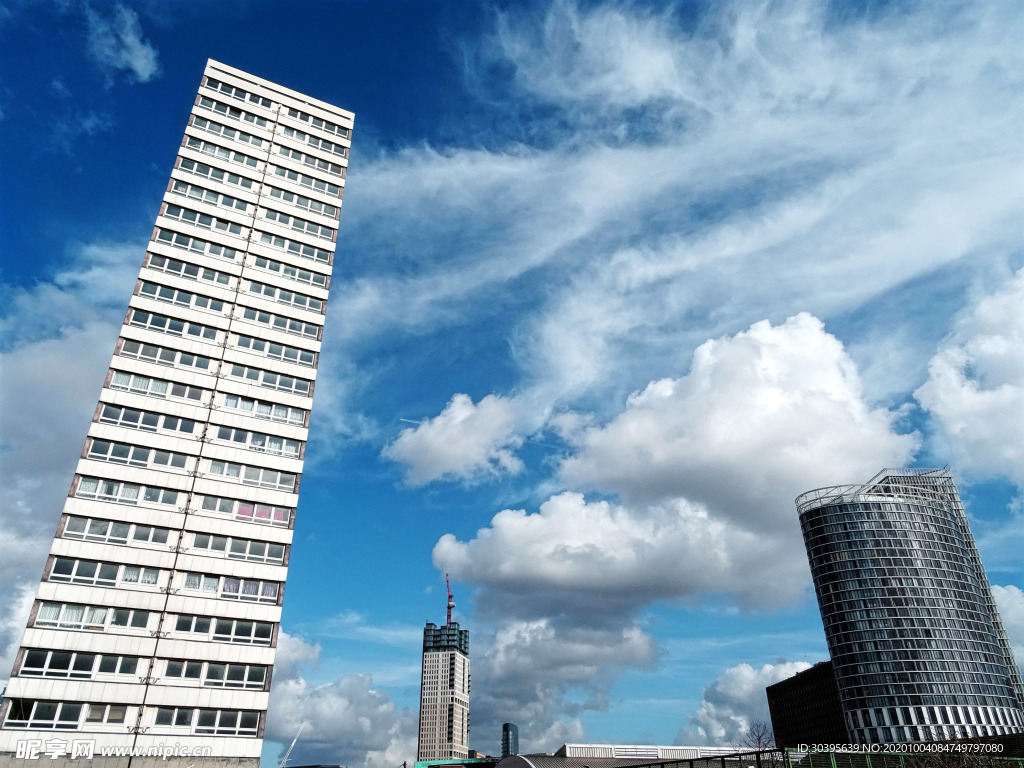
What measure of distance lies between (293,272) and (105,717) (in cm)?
3922

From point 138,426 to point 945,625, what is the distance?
204m

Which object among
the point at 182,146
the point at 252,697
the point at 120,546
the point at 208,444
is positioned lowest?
the point at 252,697

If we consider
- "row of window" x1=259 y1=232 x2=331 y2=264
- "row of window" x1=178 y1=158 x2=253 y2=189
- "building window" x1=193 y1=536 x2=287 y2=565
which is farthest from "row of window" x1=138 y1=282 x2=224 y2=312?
"building window" x1=193 y1=536 x2=287 y2=565

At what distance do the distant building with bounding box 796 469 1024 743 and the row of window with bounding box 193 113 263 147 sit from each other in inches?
7163

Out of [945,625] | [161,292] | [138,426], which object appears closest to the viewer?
[138,426]

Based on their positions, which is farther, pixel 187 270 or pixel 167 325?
pixel 187 270

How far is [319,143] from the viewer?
76312mm

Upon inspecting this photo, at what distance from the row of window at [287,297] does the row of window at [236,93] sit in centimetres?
2244

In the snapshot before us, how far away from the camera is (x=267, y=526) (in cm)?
5650

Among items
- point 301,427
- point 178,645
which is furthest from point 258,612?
point 301,427

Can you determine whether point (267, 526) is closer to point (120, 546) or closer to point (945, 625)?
point (120, 546)

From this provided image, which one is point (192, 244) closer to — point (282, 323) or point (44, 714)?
point (282, 323)

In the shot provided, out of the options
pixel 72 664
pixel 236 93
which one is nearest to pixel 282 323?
pixel 236 93

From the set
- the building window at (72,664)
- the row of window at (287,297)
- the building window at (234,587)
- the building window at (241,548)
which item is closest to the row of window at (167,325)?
the row of window at (287,297)
